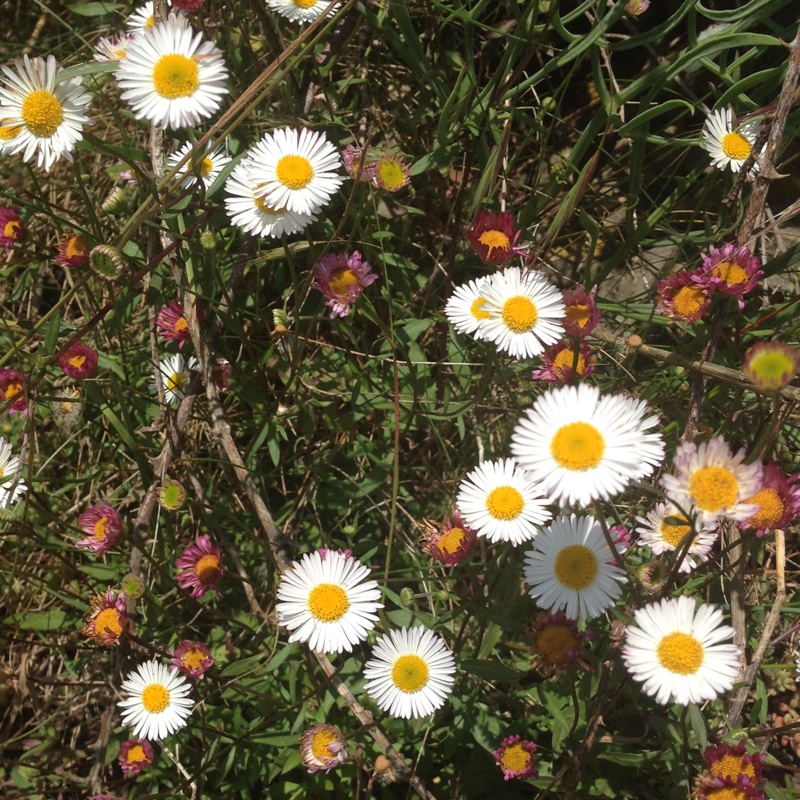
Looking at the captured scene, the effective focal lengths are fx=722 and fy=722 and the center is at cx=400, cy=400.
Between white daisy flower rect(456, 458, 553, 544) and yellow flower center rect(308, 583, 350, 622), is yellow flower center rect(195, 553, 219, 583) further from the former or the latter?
white daisy flower rect(456, 458, 553, 544)

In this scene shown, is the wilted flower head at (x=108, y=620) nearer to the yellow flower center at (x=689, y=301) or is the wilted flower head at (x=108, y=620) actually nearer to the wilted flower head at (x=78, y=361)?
the wilted flower head at (x=78, y=361)

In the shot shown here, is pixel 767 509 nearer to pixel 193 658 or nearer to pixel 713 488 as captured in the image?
pixel 713 488

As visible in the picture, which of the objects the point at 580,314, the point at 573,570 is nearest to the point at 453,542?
the point at 573,570

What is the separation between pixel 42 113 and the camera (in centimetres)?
169

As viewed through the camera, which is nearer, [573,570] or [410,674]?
[573,570]

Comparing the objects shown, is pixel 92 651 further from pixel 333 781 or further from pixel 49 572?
pixel 333 781

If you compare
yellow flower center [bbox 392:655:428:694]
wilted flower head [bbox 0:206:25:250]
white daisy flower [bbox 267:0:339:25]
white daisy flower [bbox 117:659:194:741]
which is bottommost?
white daisy flower [bbox 117:659:194:741]

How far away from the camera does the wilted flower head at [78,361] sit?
1.98m

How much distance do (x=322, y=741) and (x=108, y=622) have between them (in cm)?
65

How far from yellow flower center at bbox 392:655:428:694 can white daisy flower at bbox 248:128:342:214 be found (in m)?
1.15

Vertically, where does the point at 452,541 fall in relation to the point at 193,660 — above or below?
above

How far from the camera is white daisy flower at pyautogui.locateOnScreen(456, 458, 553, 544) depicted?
1711mm

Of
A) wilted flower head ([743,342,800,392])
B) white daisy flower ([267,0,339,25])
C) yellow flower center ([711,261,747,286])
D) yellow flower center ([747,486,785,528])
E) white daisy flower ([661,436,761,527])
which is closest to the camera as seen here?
wilted flower head ([743,342,800,392])

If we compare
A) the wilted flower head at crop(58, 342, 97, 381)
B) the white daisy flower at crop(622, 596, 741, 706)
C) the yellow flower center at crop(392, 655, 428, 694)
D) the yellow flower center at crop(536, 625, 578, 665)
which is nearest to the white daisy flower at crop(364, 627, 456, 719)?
the yellow flower center at crop(392, 655, 428, 694)
